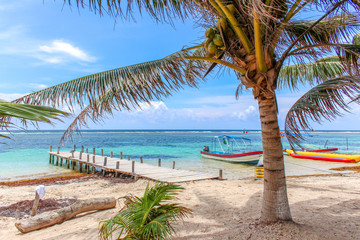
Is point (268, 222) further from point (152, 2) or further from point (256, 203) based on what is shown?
point (152, 2)

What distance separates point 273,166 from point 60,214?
17.2 feet

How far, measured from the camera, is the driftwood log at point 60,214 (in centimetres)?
541

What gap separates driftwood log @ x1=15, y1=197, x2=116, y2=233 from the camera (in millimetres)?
5410

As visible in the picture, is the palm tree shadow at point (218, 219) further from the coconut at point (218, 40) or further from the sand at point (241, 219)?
the coconut at point (218, 40)

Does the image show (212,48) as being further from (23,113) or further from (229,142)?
(229,142)

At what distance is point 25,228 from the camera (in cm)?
537

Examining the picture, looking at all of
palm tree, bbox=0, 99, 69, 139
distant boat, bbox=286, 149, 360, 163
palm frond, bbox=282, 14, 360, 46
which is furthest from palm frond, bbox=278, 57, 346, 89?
distant boat, bbox=286, 149, 360, 163

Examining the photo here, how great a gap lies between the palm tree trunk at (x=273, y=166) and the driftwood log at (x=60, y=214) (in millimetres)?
4784

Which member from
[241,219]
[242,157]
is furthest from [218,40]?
[242,157]

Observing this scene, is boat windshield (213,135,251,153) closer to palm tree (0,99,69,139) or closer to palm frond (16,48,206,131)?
palm frond (16,48,206,131)

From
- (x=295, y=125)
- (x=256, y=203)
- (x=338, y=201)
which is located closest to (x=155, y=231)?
(x=295, y=125)

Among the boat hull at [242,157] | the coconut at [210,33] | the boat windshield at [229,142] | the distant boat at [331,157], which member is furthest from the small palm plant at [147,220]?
the distant boat at [331,157]

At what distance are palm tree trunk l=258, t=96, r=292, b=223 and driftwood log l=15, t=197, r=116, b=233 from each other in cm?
478

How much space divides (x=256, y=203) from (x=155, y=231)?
4.77 m
